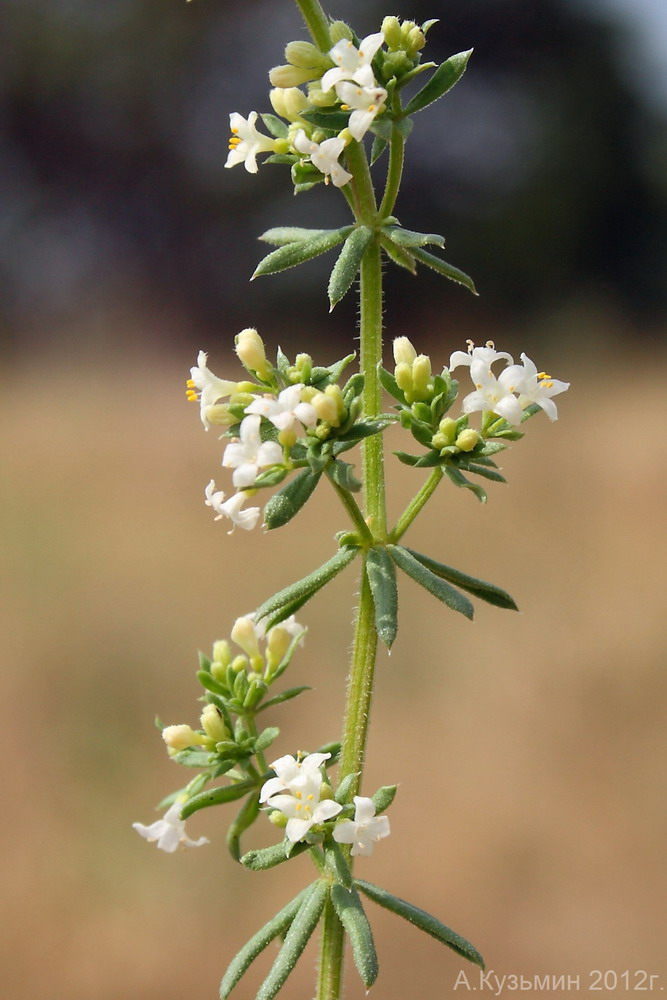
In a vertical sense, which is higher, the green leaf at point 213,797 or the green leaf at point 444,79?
the green leaf at point 444,79

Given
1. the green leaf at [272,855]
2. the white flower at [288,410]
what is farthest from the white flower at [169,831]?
the white flower at [288,410]

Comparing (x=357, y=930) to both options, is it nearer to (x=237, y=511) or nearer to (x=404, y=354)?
(x=237, y=511)

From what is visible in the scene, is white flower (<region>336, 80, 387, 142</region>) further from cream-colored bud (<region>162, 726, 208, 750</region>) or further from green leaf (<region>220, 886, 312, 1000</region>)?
green leaf (<region>220, 886, 312, 1000</region>)

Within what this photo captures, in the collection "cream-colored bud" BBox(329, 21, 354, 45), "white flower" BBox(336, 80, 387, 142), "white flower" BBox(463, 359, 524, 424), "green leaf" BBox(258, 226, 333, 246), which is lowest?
"white flower" BBox(463, 359, 524, 424)

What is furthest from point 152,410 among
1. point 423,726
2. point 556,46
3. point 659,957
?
point 556,46

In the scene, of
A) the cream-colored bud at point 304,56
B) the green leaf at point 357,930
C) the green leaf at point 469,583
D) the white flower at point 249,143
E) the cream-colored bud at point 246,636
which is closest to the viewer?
the green leaf at point 357,930

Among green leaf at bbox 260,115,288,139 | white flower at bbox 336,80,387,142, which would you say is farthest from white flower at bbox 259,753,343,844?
green leaf at bbox 260,115,288,139

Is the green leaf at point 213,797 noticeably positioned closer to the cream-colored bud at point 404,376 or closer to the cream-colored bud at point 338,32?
the cream-colored bud at point 404,376
